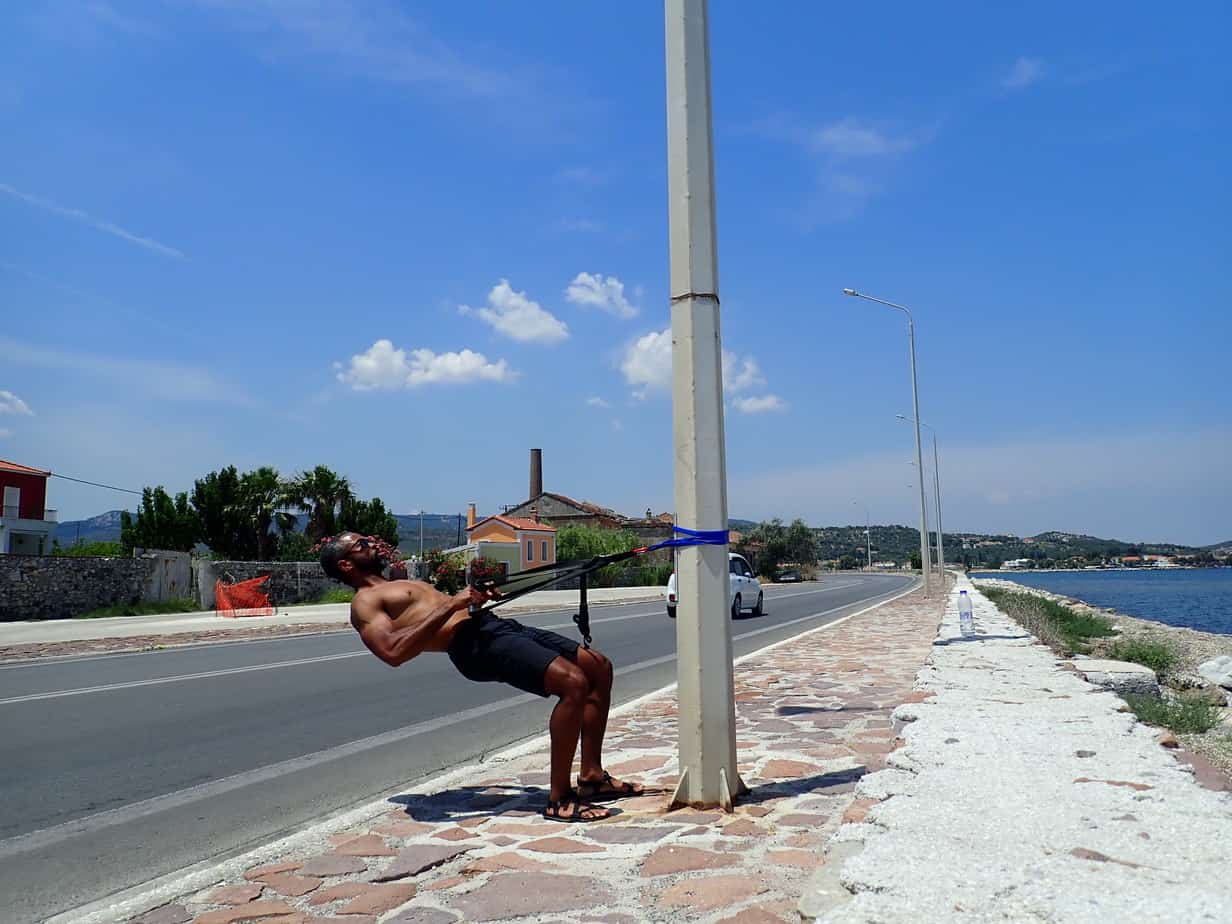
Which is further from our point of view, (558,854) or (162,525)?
(162,525)

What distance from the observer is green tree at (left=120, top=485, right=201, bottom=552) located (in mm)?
44156

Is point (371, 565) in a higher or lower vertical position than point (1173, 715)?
higher

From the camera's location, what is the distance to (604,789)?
5242mm

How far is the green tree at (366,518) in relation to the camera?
153 feet

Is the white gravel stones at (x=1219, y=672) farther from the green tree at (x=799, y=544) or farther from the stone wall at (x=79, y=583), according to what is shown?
the green tree at (x=799, y=544)

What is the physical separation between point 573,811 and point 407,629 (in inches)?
48.4

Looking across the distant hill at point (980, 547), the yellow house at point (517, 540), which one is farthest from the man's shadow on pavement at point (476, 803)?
the distant hill at point (980, 547)

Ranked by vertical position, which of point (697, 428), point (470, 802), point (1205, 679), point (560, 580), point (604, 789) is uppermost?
point (697, 428)

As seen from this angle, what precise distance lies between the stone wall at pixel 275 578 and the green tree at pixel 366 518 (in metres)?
10.1

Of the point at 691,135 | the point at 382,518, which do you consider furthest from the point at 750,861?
the point at 382,518

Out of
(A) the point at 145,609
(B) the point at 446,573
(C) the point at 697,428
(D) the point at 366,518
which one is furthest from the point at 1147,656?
(D) the point at 366,518

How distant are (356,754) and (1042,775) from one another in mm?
4861

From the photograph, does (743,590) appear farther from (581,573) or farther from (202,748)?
(581,573)

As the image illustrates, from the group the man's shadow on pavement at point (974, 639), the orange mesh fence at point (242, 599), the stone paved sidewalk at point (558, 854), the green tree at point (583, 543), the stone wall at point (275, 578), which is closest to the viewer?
the stone paved sidewalk at point (558, 854)
